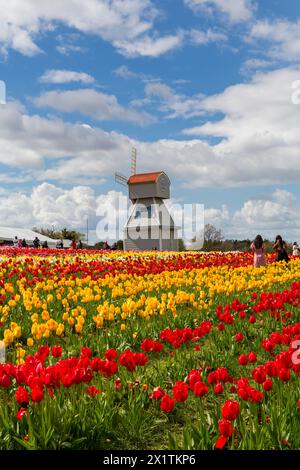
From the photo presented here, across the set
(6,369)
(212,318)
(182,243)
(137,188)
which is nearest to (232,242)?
(182,243)

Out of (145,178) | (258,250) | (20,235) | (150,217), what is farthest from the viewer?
(20,235)

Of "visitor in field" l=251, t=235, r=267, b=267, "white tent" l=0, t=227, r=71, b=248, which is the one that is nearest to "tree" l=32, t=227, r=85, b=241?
"white tent" l=0, t=227, r=71, b=248

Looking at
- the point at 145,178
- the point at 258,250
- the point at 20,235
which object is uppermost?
the point at 145,178

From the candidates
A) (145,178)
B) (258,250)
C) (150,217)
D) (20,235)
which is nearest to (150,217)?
(150,217)

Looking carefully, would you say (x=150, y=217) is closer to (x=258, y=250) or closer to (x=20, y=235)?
(x=20, y=235)

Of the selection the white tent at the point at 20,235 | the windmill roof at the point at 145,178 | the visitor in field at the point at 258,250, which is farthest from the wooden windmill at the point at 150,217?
the visitor in field at the point at 258,250

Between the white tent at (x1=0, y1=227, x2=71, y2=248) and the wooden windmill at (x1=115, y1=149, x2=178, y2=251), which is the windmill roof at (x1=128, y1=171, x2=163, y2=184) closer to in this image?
the wooden windmill at (x1=115, y1=149, x2=178, y2=251)

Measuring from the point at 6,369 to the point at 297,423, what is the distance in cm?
245

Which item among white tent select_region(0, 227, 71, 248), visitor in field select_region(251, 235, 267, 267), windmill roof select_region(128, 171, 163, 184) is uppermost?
windmill roof select_region(128, 171, 163, 184)

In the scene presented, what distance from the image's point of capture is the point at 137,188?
52969mm

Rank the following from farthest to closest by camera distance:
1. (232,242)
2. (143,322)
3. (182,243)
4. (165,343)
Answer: (182,243) → (232,242) → (143,322) → (165,343)

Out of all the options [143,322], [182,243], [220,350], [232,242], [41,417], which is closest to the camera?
[41,417]

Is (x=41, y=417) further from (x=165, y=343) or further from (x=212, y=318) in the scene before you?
(x=212, y=318)
